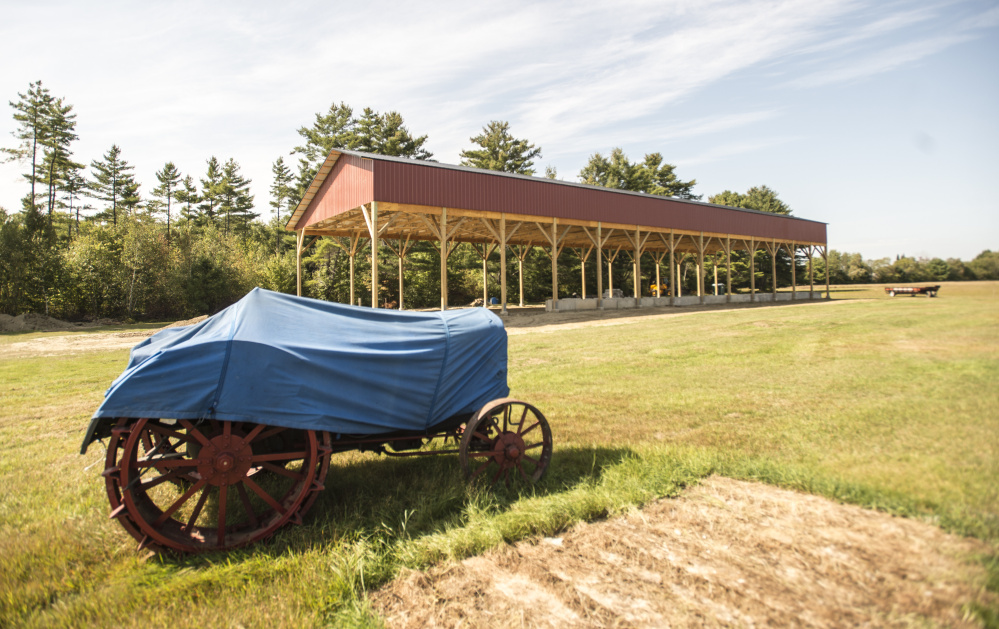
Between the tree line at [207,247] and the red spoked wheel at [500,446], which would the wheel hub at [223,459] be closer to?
the red spoked wheel at [500,446]

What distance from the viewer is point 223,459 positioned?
11.5 feet

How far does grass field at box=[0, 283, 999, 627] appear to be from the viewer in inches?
91.8

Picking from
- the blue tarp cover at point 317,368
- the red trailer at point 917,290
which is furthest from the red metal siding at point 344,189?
the red trailer at point 917,290

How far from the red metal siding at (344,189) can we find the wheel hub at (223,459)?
51.4ft

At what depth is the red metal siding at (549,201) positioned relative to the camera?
1884 cm

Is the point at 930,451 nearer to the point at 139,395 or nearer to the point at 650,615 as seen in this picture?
the point at 650,615

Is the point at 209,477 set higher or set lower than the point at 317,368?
lower

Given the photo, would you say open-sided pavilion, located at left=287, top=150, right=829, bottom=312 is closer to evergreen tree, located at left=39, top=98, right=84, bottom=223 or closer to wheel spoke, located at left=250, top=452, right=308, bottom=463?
wheel spoke, located at left=250, top=452, right=308, bottom=463

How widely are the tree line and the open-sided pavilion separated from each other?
15.6 ft

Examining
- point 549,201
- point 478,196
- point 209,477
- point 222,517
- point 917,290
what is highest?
point 549,201

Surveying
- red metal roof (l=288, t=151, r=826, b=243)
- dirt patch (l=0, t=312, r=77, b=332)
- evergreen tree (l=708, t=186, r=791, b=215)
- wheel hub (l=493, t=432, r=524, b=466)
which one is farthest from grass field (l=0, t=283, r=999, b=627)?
evergreen tree (l=708, t=186, r=791, b=215)

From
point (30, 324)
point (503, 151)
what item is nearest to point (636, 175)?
point (503, 151)

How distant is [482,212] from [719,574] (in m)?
19.1

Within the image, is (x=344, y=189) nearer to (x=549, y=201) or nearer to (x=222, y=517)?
(x=549, y=201)
